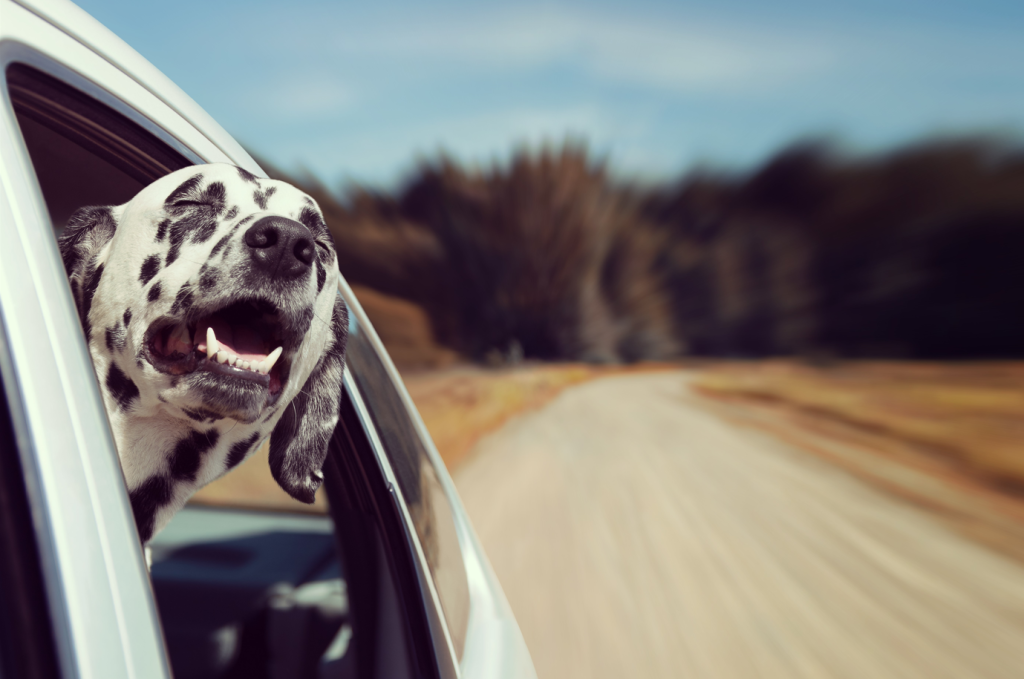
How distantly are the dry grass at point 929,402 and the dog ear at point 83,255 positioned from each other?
36.6 ft

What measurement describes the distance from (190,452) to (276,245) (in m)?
0.35

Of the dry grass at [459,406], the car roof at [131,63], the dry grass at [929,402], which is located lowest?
the dry grass at [929,402]

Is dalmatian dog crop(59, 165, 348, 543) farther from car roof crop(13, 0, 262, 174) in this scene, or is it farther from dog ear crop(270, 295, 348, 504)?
car roof crop(13, 0, 262, 174)

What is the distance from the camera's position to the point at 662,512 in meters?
7.24

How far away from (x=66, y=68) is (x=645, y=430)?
43.6 feet

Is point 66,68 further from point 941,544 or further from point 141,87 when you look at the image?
point 941,544

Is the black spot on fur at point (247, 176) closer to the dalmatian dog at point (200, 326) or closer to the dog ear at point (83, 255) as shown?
the dalmatian dog at point (200, 326)

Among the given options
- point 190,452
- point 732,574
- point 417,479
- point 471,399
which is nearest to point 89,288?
point 190,452

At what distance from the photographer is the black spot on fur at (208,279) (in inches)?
38.0

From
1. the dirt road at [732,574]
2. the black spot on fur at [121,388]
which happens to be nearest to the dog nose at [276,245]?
the black spot on fur at [121,388]

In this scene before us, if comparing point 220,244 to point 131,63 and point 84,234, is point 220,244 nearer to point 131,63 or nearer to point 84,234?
point 84,234

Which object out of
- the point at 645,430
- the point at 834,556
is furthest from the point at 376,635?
the point at 645,430

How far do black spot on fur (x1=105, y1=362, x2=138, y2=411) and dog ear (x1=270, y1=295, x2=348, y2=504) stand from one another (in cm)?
23

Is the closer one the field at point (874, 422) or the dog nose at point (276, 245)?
the dog nose at point (276, 245)
